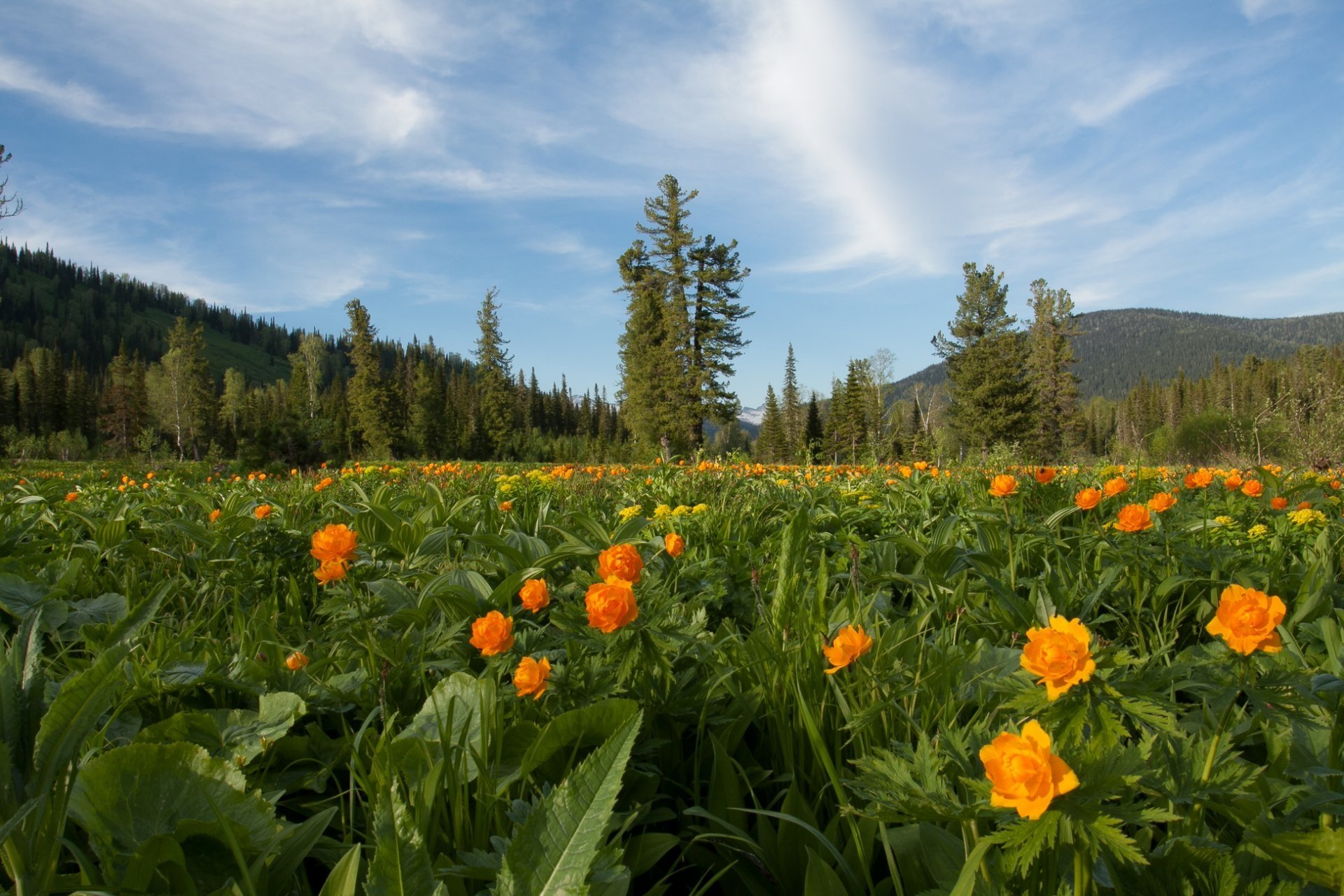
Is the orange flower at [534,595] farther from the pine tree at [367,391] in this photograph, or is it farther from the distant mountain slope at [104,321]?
the distant mountain slope at [104,321]

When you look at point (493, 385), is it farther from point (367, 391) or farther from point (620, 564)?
point (620, 564)

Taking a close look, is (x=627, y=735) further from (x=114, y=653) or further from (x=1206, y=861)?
(x=1206, y=861)

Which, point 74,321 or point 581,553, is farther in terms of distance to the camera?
point 74,321

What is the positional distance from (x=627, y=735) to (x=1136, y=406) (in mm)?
103955

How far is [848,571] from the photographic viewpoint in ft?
8.29

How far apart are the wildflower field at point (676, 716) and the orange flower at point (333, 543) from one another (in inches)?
0.5

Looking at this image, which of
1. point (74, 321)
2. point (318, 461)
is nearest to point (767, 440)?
point (318, 461)

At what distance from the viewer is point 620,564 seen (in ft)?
4.47

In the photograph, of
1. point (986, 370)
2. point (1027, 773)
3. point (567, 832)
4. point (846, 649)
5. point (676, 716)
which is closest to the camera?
point (1027, 773)

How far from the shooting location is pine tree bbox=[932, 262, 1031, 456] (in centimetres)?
3039

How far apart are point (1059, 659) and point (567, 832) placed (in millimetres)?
656

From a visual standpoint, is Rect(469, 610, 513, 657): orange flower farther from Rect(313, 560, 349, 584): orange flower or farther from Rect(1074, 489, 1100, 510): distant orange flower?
Rect(1074, 489, 1100, 510): distant orange flower

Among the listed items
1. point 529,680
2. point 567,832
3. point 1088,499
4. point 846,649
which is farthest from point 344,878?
point 1088,499

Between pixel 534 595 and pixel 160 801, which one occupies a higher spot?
pixel 534 595
